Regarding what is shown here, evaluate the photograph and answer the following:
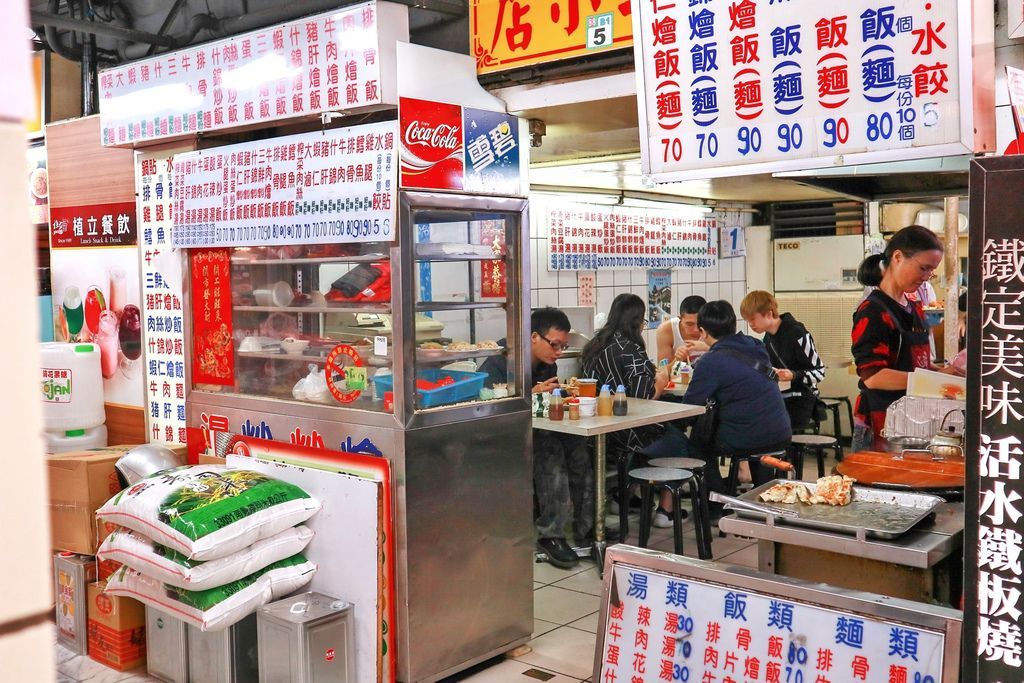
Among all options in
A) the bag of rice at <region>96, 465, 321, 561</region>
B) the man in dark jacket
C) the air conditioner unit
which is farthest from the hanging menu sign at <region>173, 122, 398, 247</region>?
the air conditioner unit

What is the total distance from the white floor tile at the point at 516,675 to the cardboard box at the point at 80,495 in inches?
83.0

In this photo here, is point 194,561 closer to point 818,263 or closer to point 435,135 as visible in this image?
point 435,135

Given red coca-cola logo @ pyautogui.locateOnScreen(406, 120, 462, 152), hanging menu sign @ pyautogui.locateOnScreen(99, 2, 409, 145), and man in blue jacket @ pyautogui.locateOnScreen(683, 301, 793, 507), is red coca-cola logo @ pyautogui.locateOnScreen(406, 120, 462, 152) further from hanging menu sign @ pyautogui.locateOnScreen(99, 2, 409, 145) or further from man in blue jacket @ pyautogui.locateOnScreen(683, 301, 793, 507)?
man in blue jacket @ pyautogui.locateOnScreen(683, 301, 793, 507)

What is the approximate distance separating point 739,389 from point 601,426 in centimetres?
130

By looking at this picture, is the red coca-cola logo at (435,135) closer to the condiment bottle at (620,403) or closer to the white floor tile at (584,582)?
the condiment bottle at (620,403)

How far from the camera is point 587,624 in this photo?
5145 millimetres

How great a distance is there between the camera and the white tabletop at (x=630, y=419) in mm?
5707

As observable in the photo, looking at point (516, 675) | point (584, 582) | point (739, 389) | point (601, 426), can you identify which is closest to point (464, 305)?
point (601, 426)

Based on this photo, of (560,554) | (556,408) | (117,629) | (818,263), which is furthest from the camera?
(818,263)

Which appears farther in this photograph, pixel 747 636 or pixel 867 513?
pixel 867 513

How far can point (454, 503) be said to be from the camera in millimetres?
4383

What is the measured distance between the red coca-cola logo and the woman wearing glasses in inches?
92.5

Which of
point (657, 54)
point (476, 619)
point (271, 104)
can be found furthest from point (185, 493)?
point (657, 54)

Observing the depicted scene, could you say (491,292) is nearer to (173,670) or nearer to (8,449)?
(173,670)
